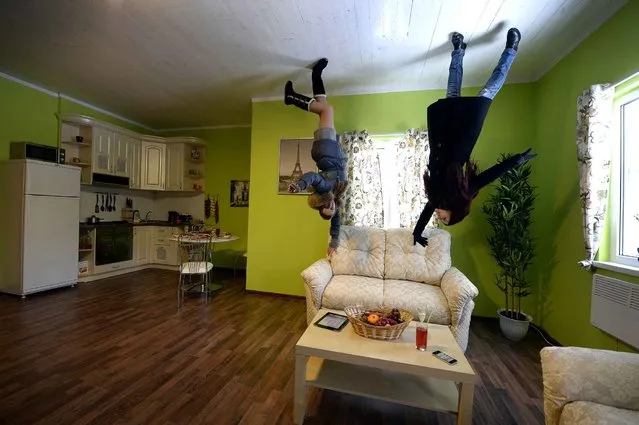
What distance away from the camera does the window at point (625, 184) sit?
179 centimetres

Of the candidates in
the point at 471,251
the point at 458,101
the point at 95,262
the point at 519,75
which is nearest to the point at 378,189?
the point at 471,251

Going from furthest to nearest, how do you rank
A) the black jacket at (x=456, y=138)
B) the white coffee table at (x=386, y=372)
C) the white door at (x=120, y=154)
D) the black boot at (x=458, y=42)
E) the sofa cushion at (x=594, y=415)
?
the white door at (x=120, y=154) < the black boot at (x=458, y=42) < the black jacket at (x=456, y=138) < the white coffee table at (x=386, y=372) < the sofa cushion at (x=594, y=415)

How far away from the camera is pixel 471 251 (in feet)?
9.68

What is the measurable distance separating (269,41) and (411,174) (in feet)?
6.34

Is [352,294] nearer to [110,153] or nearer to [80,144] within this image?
[110,153]

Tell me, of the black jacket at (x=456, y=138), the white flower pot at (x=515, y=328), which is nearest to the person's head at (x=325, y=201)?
the black jacket at (x=456, y=138)

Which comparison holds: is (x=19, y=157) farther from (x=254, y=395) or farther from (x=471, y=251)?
(x=471, y=251)

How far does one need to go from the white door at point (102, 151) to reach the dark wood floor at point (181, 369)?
6.52ft

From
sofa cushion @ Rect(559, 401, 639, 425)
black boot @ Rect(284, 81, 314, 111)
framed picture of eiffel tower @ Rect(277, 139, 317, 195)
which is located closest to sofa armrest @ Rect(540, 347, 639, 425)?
sofa cushion @ Rect(559, 401, 639, 425)

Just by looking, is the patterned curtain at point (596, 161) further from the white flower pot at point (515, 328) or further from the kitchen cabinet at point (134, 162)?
the kitchen cabinet at point (134, 162)

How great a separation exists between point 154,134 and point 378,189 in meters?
4.78

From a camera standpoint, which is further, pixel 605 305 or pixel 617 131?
pixel 617 131

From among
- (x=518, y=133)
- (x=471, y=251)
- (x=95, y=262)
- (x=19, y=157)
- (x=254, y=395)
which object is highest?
(x=518, y=133)

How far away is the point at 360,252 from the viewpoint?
9.11ft
